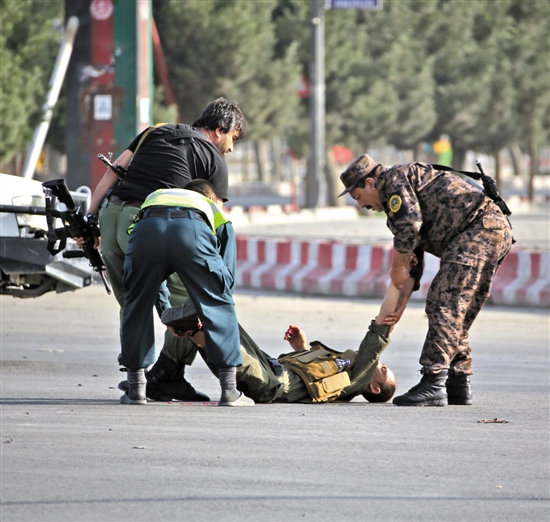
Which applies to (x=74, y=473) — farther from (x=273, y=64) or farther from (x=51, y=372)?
(x=273, y=64)

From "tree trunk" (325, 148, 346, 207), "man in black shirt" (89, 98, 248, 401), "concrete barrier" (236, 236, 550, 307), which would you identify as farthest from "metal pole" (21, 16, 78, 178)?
"tree trunk" (325, 148, 346, 207)

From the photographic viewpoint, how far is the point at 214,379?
8.51m

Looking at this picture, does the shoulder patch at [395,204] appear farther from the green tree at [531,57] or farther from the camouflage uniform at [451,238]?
the green tree at [531,57]

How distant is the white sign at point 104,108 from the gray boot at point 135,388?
13.4 metres

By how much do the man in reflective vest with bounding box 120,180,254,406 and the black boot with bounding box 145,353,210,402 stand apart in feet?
1.75

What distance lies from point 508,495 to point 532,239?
19745 millimetres

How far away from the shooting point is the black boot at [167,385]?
707 centimetres

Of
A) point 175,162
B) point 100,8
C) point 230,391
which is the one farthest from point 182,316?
point 100,8

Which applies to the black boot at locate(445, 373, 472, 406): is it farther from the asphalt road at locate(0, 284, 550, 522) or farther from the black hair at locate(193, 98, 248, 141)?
the black hair at locate(193, 98, 248, 141)

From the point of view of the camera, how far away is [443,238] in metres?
7.10

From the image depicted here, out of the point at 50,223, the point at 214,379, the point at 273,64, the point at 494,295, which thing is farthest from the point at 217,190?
the point at 273,64

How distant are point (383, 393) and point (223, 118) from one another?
1.95m

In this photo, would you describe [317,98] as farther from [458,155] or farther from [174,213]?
[174,213]

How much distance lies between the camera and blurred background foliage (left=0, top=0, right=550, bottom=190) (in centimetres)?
2367
